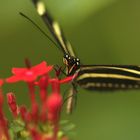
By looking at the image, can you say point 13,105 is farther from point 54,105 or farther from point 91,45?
point 91,45

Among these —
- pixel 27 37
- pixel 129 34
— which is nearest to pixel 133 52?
pixel 129 34

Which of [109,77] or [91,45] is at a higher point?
[91,45]

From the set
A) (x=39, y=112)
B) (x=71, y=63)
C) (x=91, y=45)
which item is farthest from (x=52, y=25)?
(x=91, y=45)

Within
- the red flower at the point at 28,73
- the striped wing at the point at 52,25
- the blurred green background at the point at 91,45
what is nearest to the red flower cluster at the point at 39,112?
the red flower at the point at 28,73

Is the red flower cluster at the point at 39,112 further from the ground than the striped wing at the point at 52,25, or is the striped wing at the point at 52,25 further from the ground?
the striped wing at the point at 52,25

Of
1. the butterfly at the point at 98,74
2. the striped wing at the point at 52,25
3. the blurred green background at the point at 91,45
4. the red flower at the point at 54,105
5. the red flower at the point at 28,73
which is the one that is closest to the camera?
the red flower at the point at 54,105

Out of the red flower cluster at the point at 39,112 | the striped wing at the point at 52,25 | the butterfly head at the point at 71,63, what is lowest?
the red flower cluster at the point at 39,112

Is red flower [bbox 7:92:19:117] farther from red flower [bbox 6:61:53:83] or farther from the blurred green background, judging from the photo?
the blurred green background

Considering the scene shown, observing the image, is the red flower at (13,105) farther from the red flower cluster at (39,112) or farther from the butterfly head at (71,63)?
the butterfly head at (71,63)
